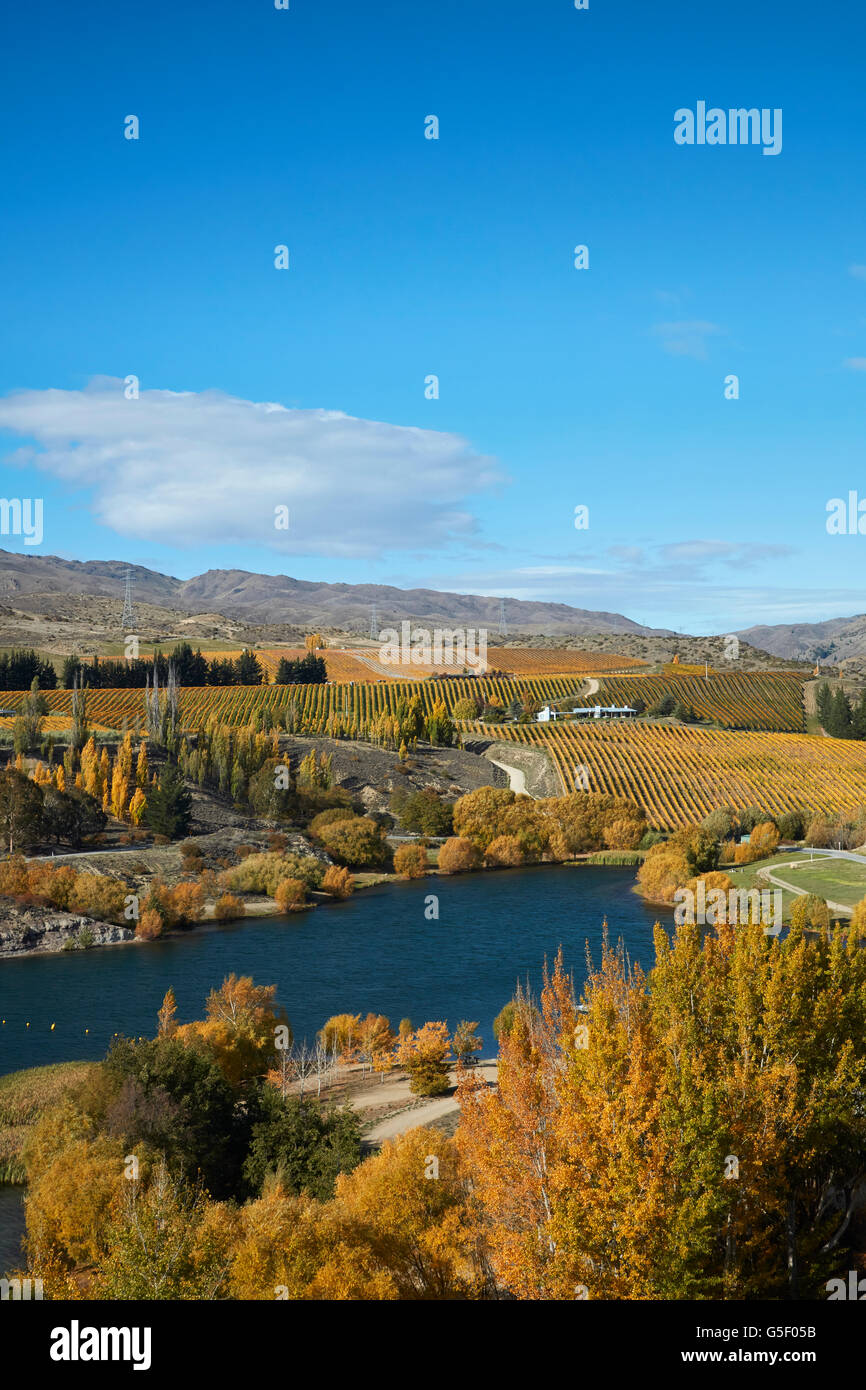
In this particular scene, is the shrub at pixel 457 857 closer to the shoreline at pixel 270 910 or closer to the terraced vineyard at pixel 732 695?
the shoreline at pixel 270 910

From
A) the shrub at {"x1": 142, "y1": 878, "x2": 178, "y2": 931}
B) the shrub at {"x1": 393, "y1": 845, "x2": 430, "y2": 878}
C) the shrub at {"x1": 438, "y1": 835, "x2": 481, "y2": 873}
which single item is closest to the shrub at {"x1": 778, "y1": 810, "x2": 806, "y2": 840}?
the shrub at {"x1": 438, "y1": 835, "x2": 481, "y2": 873}

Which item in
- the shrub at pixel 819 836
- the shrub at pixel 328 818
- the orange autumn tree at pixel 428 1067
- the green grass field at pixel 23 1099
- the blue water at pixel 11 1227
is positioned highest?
the shrub at pixel 328 818

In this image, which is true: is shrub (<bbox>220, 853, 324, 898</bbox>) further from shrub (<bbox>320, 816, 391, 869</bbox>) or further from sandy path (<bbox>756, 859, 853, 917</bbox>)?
sandy path (<bbox>756, 859, 853, 917</bbox>)

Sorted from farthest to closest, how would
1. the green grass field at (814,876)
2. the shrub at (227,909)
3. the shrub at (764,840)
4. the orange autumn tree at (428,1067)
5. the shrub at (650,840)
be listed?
the shrub at (650,840) < the shrub at (764,840) < the green grass field at (814,876) < the shrub at (227,909) < the orange autumn tree at (428,1067)

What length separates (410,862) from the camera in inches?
2788

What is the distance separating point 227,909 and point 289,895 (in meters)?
3.91

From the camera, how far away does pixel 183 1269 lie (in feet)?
50.0

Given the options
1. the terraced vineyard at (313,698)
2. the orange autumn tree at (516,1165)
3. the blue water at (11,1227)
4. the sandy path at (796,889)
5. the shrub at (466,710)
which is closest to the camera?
the orange autumn tree at (516,1165)

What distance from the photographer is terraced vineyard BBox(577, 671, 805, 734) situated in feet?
408

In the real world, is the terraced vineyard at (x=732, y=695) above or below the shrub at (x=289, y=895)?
above

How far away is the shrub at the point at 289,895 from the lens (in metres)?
60.2

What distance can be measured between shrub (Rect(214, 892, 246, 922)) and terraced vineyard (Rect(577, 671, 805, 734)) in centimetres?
7687

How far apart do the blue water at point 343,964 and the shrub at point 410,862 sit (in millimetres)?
4584

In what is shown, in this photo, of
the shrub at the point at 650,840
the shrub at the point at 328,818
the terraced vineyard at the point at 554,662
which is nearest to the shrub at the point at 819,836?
the shrub at the point at 650,840
